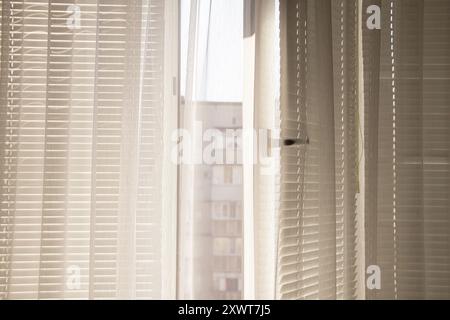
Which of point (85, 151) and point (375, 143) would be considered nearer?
point (85, 151)

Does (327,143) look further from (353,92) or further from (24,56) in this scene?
(24,56)

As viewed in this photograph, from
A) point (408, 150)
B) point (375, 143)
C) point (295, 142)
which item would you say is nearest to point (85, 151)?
point (295, 142)

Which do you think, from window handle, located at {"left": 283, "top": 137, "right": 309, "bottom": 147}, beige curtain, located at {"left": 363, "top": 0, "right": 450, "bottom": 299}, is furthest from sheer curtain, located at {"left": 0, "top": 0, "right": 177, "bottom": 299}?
beige curtain, located at {"left": 363, "top": 0, "right": 450, "bottom": 299}

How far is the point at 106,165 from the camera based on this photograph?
1359 mm

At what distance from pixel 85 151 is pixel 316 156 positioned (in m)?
0.67

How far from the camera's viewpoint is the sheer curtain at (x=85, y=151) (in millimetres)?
1321

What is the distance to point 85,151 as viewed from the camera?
1360 mm

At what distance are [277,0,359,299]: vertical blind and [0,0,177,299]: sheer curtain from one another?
1.13 feet

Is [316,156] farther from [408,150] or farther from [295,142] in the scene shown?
[408,150]

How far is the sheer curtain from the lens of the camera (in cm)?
132

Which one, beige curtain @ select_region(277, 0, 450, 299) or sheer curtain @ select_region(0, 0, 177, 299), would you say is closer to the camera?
sheer curtain @ select_region(0, 0, 177, 299)

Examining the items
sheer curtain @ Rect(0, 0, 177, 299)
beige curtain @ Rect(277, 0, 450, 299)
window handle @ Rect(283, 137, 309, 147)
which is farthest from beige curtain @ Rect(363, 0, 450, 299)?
sheer curtain @ Rect(0, 0, 177, 299)

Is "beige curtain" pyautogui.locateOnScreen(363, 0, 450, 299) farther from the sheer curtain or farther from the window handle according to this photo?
the sheer curtain

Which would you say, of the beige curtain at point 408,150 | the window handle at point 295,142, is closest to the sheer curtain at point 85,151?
the window handle at point 295,142
